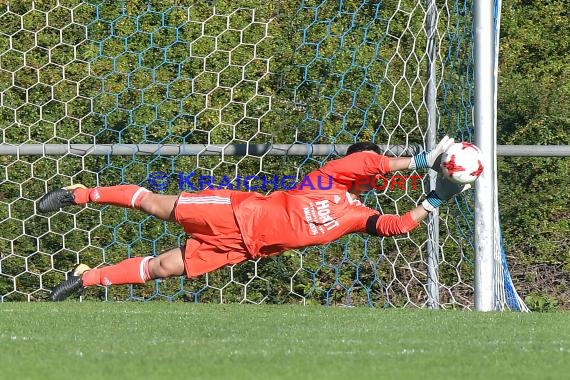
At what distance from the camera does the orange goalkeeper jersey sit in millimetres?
6625

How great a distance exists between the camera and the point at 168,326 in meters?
5.61

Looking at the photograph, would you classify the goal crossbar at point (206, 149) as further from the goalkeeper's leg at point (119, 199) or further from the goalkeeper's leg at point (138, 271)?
the goalkeeper's leg at point (138, 271)

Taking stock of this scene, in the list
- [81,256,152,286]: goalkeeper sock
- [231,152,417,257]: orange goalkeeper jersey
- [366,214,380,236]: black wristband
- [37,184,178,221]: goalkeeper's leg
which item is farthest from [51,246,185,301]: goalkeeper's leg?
[366,214,380,236]: black wristband

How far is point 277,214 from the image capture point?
6.65m

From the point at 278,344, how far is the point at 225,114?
3.70 m

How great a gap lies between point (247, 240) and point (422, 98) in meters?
2.01

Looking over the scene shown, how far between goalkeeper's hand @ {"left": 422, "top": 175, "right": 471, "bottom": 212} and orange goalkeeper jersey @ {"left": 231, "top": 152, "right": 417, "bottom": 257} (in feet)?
0.48

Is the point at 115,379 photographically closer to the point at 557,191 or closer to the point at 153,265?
the point at 153,265

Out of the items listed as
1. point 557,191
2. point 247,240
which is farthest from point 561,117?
point 247,240

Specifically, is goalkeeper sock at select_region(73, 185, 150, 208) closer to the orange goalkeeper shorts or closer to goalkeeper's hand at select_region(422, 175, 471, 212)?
the orange goalkeeper shorts

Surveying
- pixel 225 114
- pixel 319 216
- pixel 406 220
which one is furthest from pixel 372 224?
pixel 225 114

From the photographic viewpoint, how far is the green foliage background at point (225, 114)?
816 centimetres

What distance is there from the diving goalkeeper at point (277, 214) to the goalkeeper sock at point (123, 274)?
0.12 m

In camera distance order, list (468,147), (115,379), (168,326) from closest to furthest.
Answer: (115,379)
(168,326)
(468,147)
